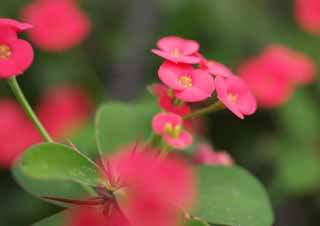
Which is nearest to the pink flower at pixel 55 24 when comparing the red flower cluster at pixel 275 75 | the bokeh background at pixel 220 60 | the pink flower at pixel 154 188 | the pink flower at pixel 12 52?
the bokeh background at pixel 220 60

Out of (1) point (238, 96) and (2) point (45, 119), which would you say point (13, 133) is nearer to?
(2) point (45, 119)

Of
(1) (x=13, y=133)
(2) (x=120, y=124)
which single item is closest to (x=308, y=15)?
(1) (x=13, y=133)

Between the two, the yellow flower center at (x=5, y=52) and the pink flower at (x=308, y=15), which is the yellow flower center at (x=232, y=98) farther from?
the pink flower at (x=308, y=15)

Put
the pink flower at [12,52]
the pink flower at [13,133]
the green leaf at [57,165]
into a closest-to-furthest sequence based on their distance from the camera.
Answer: the green leaf at [57,165] → the pink flower at [12,52] → the pink flower at [13,133]

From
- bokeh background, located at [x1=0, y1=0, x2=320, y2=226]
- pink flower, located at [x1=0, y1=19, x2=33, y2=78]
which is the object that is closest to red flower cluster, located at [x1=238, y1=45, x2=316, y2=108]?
bokeh background, located at [x1=0, y1=0, x2=320, y2=226]

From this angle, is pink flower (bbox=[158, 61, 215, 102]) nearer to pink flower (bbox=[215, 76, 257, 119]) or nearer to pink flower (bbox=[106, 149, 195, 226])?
pink flower (bbox=[215, 76, 257, 119])

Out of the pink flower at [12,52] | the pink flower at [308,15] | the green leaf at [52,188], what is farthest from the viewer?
the pink flower at [308,15]
